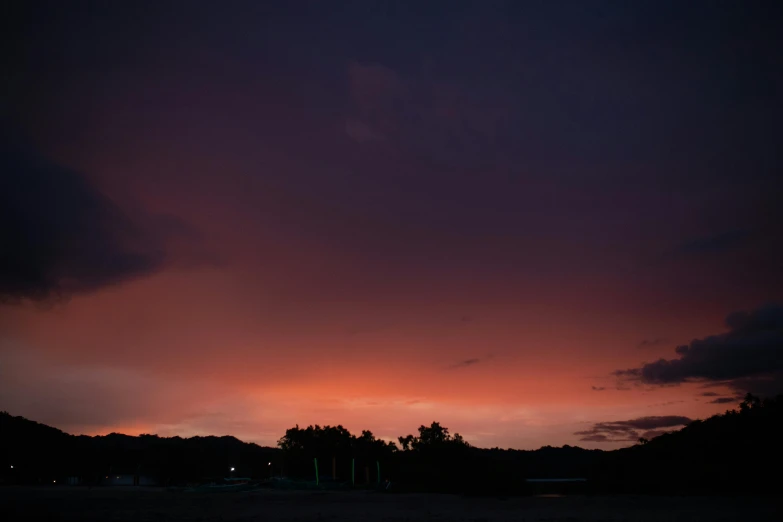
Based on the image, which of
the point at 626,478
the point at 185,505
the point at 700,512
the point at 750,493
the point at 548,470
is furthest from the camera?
the point at 548,470

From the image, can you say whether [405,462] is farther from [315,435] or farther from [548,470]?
[548,470]

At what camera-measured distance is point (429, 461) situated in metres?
61.0

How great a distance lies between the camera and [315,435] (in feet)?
238

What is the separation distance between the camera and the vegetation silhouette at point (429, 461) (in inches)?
1761

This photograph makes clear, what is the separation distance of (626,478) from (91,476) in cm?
6045

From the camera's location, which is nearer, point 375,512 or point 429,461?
point 375,512

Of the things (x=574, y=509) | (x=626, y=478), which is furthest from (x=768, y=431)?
(x=574, y=509)

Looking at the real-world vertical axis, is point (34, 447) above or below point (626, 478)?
above

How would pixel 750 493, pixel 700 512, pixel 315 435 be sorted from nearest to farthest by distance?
pixel 700 512, pixel 750 493, pixel 315 435

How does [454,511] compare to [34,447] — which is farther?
[34,447]

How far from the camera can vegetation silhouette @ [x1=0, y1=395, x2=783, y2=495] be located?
147 feet

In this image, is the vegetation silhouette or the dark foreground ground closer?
the dark foreground ground

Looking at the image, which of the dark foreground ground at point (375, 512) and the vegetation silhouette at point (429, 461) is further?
the vegetation silhouette at point (429, 461)

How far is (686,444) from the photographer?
2030 inches
